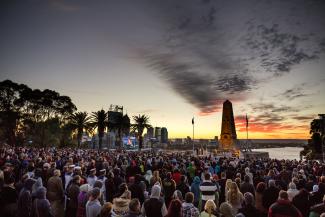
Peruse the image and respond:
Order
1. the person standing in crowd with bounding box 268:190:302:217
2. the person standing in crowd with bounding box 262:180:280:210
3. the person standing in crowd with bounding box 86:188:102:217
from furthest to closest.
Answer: the person standing in crowd with bounding box 262:180:280:210, the person standing in crowd with bounding box 86:188:102:217, the person standing in crowd with bounding box 268:190:302:217

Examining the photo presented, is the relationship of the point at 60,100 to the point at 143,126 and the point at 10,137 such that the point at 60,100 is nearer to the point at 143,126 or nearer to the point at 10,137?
the point at 10,137

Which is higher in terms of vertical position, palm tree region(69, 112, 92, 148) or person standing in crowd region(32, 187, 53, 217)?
palm tree region(69, 112, 92, 148)

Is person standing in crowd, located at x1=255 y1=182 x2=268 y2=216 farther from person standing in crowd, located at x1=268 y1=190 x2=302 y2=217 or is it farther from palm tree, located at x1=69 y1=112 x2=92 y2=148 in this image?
palm tree, located at x1=69 y1=112 x2=92 y2=148

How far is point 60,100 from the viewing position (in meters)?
68.8

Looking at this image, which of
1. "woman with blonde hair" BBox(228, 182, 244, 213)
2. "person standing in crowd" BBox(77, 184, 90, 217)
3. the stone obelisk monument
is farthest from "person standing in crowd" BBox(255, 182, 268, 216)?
the stone obelisk monument

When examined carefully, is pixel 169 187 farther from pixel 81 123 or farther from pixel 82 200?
pixel 81 123

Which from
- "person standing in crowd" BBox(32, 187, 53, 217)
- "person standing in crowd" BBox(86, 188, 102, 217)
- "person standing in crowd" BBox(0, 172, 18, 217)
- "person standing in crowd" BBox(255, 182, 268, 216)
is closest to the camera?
"person standing in crowd" BBox(86, 188, 102, 217)

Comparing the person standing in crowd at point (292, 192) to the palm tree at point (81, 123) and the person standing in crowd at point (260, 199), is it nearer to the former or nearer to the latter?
the person standing in crowd at point (260, 199)

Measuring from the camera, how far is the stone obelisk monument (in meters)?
61.0

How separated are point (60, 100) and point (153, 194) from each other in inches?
2640

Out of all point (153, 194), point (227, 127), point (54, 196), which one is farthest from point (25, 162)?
point (227, 127)

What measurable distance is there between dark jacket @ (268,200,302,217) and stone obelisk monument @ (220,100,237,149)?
56401mm

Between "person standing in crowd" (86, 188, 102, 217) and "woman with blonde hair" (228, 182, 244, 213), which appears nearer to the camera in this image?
"person standing in crowd" (86, 188, 102, 217)

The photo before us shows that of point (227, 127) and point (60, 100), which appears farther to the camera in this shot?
point (60, 100)
